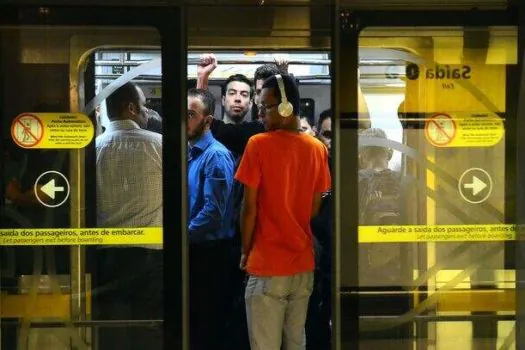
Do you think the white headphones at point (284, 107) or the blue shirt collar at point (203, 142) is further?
the blue shirt collar at point (203, 142)

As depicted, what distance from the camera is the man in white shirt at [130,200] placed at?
3.36 metres

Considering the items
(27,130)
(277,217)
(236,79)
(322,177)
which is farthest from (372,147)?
(27,130)

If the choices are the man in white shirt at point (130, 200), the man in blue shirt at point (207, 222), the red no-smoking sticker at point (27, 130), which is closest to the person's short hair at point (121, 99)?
the man in white shirt at point (130, 200)

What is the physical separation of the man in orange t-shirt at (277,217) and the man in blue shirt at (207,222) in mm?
799

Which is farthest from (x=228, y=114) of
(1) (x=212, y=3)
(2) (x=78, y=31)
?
(2) (x=78, y=31)

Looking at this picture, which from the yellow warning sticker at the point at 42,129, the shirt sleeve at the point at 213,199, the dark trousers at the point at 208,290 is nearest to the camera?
the yellow warning sticker at the point at 42,129

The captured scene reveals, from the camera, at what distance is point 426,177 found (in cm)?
343

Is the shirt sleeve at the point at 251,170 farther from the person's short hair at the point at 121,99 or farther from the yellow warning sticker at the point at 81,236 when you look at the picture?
the person's short hair at the point at 121,99

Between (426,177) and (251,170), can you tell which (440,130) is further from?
(251,170)

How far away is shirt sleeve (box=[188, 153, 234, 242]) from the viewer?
4.18m

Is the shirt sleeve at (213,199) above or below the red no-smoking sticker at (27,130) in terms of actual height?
below

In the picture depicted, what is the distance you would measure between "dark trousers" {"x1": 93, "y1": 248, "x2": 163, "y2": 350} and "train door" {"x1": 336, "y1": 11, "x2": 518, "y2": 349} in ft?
2.92

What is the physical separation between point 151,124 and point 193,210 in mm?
984

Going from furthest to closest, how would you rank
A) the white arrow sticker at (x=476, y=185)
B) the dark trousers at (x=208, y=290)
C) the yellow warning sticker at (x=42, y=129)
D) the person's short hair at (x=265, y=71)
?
the person's short hair at (x=265, y=71)
the dark trousers at (x=208, y=290)
the white arrow sticker at (x=476, y=185)
the yellow warning sticker at (x=42, y=129)
